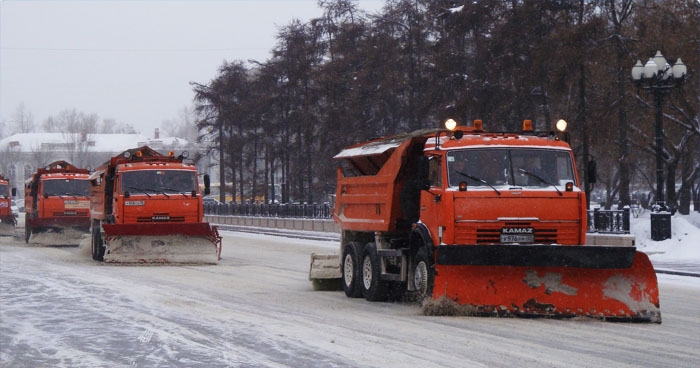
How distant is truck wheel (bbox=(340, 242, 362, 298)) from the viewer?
17.6 metres

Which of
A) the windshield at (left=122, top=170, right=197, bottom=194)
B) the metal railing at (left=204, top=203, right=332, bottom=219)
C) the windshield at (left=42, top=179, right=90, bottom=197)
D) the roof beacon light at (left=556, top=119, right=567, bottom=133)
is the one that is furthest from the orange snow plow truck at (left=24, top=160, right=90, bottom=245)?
the roof beacon light at (left=556, top=119, right=567, bottom=133)

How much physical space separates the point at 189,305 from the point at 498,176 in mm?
4930

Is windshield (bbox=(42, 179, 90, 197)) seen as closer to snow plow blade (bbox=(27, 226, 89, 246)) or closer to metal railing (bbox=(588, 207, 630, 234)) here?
snow plow blade (bbox=(27, 226, 89, 246))

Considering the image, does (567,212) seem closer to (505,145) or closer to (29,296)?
(505,145)

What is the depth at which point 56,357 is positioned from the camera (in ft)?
35.5

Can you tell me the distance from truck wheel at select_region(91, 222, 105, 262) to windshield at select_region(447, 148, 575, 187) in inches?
580

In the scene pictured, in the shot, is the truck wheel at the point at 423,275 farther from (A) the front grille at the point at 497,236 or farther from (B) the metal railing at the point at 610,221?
(B) the metal railing at the point at 610,221

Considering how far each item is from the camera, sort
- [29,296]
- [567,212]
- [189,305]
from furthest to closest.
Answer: [29,296] → [189,305] → [567,212]

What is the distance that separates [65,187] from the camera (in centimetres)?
3803

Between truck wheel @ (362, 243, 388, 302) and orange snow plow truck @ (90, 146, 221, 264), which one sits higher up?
orange snow plow truck @ (90, 146, 221, 264)

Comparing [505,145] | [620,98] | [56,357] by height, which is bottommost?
[56,357]

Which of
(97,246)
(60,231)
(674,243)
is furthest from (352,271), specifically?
(60,231)

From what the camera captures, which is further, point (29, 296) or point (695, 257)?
point (695, 257)

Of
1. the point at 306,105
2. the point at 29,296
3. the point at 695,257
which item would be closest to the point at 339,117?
the point at 306,105
